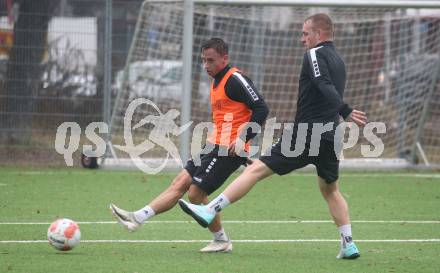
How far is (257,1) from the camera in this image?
658 inches

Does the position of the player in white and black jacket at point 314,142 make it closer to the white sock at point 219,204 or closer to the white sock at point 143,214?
the white sock at point 219,204

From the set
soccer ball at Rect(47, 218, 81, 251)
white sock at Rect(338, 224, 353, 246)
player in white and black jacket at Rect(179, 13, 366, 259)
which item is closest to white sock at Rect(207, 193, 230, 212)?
player in white and black jacket at Rect(179, 13, 366, 259)

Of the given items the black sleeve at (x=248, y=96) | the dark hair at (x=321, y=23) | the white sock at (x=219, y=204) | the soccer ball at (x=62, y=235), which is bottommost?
the soccer ball at (x=62, y=235)

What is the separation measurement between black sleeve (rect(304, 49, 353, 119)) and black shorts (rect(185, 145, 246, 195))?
1.09m

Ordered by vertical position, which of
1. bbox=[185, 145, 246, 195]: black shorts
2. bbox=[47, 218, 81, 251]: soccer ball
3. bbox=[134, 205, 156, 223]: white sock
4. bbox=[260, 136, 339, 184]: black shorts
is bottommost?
bbox=[47, 218, 81, 251]: soccer ball

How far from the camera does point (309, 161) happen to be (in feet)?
28.2

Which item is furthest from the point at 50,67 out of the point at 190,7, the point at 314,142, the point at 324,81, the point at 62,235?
the point at 324,81

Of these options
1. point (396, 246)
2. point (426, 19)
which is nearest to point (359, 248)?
point (396, 246)

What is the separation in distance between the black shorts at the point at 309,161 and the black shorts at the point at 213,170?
469mm

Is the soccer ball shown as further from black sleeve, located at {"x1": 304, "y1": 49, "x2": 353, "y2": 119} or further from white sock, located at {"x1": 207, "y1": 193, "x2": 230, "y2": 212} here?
black sleeve, located at {"x1": 304, "y1": 49, "x2": 353, "y2": 119}

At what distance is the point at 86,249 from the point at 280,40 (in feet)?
34.4

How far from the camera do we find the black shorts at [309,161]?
27.9 ft

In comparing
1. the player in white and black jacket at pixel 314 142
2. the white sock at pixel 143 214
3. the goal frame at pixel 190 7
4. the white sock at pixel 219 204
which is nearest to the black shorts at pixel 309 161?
the player in white and black jacket at pixel 314 142

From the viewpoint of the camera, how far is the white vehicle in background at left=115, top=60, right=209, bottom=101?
58.1 ft
